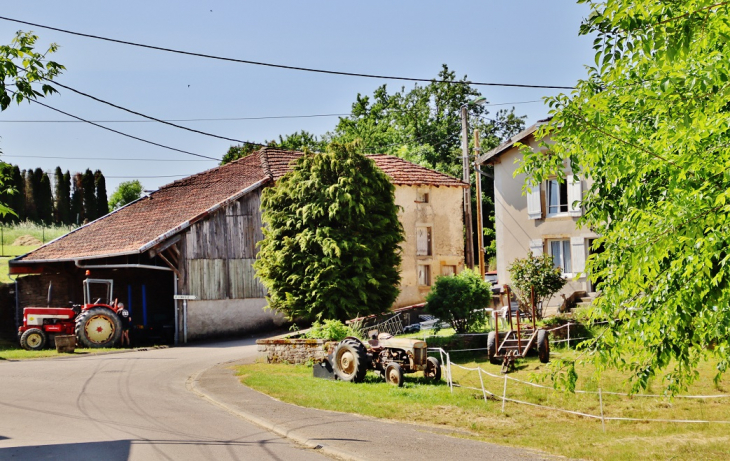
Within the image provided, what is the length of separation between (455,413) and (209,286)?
18863 millimetres

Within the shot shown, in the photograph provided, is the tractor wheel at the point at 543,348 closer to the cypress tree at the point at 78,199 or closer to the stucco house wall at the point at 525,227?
the stucco house wall at the point at 525,227

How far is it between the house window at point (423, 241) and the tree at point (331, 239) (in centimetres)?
1183

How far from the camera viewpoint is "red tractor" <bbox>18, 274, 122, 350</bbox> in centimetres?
2689

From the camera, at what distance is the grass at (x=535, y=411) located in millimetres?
11773

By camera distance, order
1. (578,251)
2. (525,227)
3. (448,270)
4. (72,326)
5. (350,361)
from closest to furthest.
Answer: (350,361), (72,326), (578,251), (525,227), (448,270)

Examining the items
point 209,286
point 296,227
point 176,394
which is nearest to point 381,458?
point 176,394

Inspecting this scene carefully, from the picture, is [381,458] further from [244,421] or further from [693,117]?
[693,117]

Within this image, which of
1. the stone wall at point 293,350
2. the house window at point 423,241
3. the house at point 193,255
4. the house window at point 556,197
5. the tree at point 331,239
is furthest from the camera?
the house window at point 423,241

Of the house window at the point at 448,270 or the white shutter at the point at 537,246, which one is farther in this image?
the house window at the point at 448,270

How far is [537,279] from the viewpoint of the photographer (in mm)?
27156

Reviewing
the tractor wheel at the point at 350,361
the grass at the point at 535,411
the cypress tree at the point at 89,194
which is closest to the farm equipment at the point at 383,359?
the tractor wheel at the point at 350,361

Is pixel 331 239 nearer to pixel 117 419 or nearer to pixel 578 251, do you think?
pixel 117 419

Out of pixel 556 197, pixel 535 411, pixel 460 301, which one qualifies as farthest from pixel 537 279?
pixel 535 411

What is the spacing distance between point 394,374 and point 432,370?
101 cm
